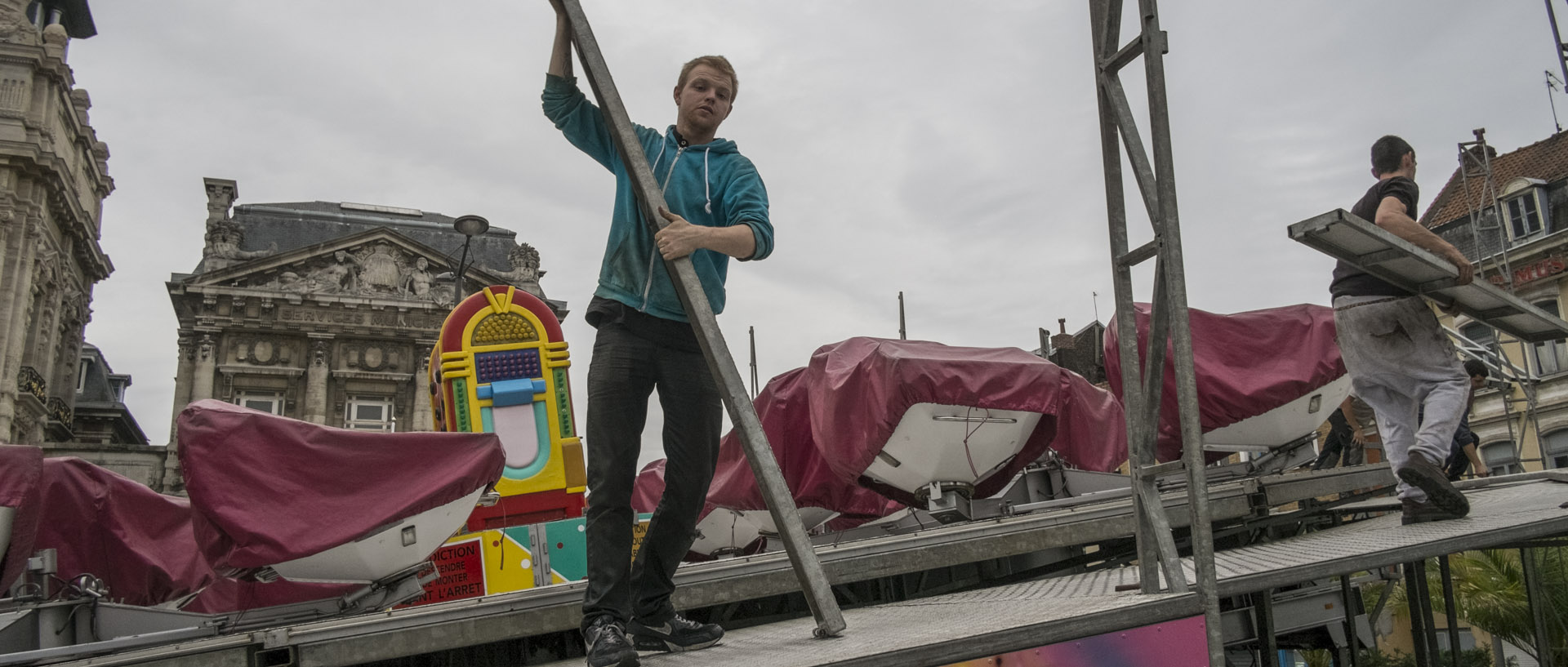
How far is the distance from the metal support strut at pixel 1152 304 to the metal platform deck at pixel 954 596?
0.16 m

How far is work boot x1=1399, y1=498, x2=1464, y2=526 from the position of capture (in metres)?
4.66

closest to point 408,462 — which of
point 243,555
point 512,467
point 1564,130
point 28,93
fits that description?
point 243,555

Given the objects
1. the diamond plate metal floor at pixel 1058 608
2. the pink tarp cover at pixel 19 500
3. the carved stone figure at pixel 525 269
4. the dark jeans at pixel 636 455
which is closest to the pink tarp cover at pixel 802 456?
the pink tarp cover at pixel 19 500

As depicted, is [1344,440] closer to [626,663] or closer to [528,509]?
[528,509]

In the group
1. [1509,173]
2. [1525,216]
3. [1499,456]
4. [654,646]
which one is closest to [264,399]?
[654,646]

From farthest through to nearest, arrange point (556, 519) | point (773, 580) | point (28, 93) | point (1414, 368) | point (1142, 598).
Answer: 1. point (28, 93)
2. point (556, 519)
3. point (1414, 368)
4. point (773, 580)
5. point (1142, 598)

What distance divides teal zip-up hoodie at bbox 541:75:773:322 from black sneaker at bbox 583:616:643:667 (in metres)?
0.99

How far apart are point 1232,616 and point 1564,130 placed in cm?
3861

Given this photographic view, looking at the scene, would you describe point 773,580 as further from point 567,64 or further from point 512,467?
point 512,467

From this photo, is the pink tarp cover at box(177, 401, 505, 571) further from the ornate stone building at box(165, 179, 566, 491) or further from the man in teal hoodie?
the ornate stone building at box(165, 179, 566, 491)

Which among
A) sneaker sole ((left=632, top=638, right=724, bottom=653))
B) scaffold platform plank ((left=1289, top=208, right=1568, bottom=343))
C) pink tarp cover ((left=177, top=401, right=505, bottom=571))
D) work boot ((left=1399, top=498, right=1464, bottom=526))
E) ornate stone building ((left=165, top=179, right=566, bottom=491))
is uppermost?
ornate stone building ((left=165, top=179, right=566, bottom=491))

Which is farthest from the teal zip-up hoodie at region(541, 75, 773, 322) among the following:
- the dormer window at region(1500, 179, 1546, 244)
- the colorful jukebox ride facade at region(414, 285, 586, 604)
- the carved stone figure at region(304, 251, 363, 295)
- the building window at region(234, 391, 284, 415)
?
the carved stone figure at region(304, 251, 363, 295)

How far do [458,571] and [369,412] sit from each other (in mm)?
35788

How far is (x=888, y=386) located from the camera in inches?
340
